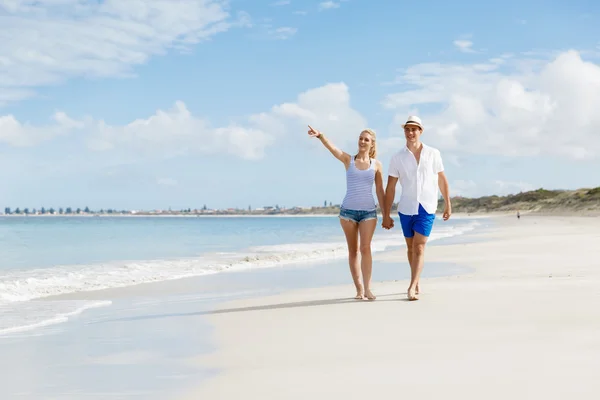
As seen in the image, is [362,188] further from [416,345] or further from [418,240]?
[416,345]

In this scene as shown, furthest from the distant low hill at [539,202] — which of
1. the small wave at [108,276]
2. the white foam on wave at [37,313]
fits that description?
the white foam on wave at [37,313]

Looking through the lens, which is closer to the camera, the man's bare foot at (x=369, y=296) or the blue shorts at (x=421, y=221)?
the blue shorts at (x=421, y=221)

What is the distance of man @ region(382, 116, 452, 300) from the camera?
6.81 metres

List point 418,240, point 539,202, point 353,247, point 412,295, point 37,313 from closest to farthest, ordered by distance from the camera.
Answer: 1. point 412,295
2. point 418,240
3. point 353,247
4. point 37,313
5. point 539,202

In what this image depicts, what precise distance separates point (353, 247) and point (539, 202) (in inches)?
5278

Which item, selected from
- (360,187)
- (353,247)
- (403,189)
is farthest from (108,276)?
(403,189)

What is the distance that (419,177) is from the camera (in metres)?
6.82

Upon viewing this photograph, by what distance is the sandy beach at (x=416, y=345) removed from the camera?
3.58 m

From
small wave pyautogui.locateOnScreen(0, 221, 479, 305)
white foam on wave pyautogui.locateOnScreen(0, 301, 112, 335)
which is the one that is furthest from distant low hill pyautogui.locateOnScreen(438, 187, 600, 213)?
white foam on wave pyautogui.locateOnScreen(0, 301, 112, 335)

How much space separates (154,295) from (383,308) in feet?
12.6

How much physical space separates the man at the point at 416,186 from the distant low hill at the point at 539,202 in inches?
3558

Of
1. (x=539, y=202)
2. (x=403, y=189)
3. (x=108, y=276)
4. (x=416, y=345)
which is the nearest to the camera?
(x=416, y=345)

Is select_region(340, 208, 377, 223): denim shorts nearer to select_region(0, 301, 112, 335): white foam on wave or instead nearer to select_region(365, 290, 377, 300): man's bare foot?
select_region(365, 290, 377, 300): man's bare foot

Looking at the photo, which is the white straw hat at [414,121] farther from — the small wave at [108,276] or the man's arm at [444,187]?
the small wave at [108,276]
